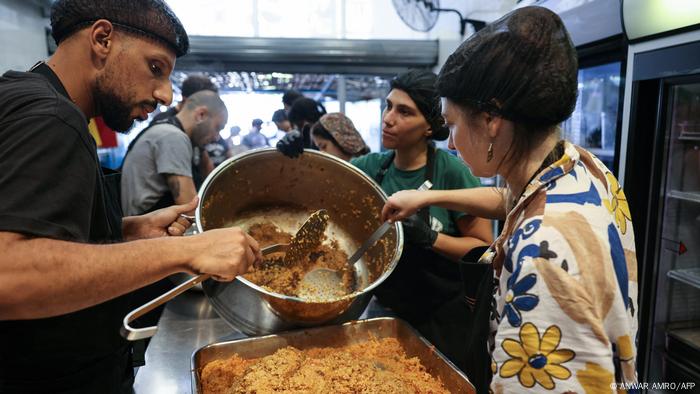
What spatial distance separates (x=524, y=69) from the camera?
0.74 m

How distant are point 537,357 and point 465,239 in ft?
2.97

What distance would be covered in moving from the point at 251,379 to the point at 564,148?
0.84 m

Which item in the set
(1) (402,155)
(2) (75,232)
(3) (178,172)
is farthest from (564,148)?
(3) (178,172)

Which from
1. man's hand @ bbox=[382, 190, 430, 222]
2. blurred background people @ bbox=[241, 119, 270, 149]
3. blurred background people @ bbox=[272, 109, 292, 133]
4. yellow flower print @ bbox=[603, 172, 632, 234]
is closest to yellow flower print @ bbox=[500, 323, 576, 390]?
yellow flower print @ bbox=[603, 172, 632, 234]

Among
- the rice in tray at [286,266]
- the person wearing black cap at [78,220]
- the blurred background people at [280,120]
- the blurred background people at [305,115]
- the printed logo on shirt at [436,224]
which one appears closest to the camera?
the person wearing black cap at [78,220]

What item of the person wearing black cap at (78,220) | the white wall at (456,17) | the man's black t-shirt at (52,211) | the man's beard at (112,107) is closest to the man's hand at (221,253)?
the person wearing black cap at (78,220)

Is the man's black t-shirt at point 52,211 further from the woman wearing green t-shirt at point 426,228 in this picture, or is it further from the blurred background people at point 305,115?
the blurred background people at point 305,115

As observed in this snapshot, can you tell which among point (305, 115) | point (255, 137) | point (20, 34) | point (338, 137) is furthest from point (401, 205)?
point (255, 137)

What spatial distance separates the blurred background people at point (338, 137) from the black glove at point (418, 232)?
107cm

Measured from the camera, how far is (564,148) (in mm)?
834

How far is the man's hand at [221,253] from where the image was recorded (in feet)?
2.64

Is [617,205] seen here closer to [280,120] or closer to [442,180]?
[442,180]

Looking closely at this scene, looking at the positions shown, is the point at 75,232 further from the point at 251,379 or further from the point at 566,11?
the point at 566,11

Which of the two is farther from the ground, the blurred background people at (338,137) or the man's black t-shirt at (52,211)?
the blurred background people at (338,137)
